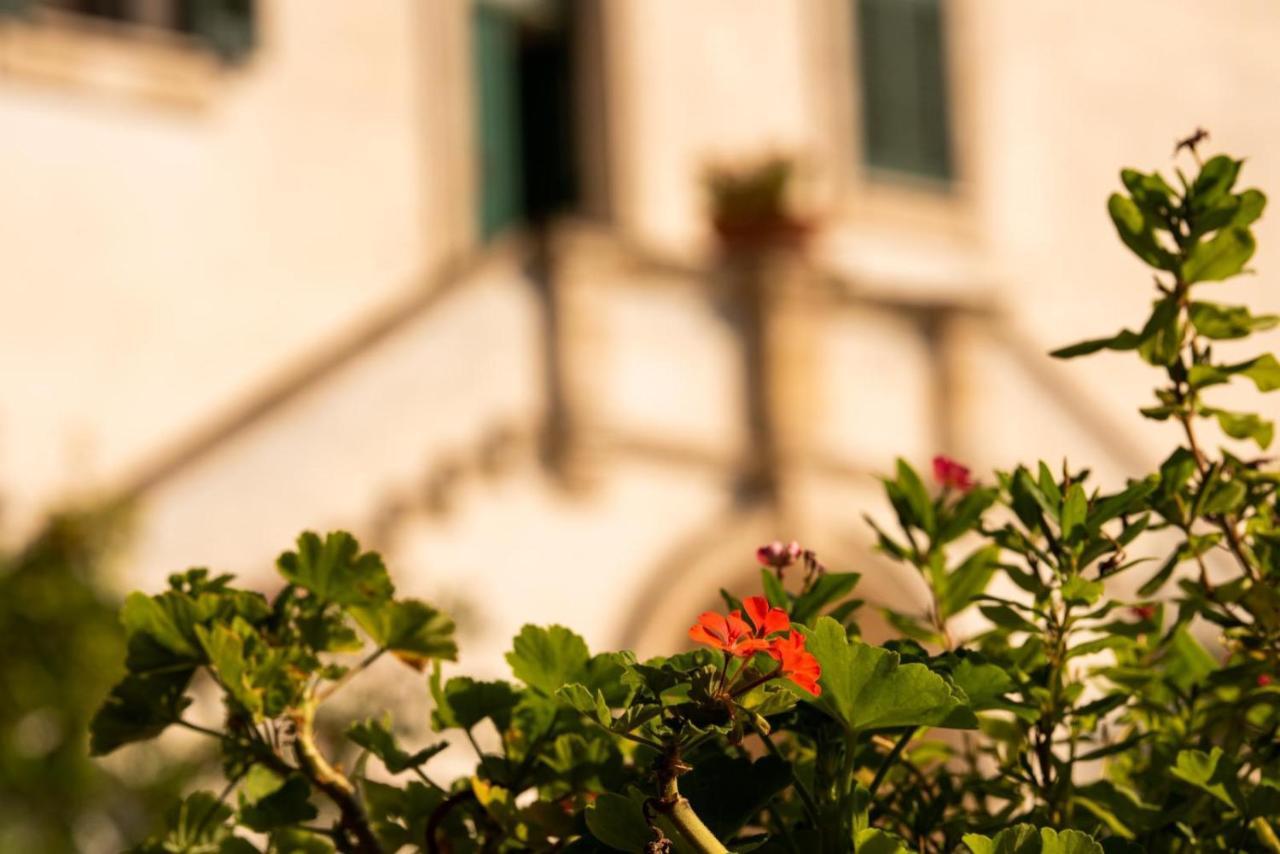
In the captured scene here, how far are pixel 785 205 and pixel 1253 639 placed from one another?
31.2ft

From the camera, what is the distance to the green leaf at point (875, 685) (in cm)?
128

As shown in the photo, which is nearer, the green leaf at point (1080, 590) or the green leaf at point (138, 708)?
the green leaf at point (1080, 590)

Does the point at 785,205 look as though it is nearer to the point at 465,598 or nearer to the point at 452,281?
the point at 452,281

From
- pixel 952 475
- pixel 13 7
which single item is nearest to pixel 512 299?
pixel 13 7

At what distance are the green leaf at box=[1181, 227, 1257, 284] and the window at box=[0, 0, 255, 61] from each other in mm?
10445

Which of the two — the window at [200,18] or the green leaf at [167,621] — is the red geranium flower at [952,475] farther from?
the window at [200,18]

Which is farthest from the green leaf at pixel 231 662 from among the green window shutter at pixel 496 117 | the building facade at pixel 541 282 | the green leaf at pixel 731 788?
the green window shutter at pixel 496 117

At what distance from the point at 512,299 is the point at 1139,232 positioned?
8542 mm

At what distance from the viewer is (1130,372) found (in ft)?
48.3

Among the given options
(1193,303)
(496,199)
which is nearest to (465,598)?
(496,199)

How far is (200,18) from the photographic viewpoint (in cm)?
1171

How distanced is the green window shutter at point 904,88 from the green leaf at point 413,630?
12.4 metres

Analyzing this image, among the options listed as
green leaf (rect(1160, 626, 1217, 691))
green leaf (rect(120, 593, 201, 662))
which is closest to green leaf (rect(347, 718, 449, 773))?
green leaf (rect(120, 593, 201, 662))

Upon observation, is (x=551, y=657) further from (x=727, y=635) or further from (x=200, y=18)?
(x=200, y=18)
